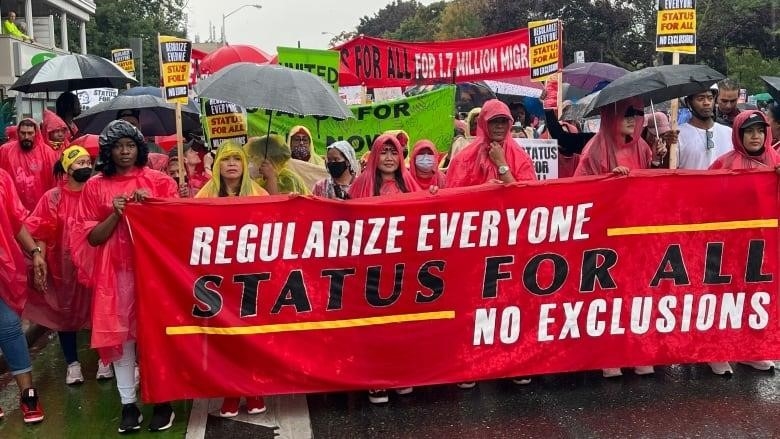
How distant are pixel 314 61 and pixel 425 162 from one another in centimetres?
318

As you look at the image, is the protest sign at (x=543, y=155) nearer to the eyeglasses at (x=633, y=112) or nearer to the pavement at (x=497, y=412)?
Result: the eyeglasses at (x=633, y=112)

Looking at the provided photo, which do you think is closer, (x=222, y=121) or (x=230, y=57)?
(x=222, y=121)

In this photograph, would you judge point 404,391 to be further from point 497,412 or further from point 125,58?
point 125,58

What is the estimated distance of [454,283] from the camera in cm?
473

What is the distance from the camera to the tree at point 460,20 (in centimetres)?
6354

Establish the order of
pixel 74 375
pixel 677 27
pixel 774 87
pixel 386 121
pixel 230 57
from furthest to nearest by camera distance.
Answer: pixel 230 57, pixel 386 121, pixel 774 87, pixel 677 27, pixel 74 375

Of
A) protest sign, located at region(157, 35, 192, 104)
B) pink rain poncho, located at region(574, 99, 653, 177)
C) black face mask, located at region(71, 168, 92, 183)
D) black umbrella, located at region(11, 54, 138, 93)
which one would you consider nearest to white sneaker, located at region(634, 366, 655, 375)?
pink rain poncho, located at region(574, 99, 653, 177)

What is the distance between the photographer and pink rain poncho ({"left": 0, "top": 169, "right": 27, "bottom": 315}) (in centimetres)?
450

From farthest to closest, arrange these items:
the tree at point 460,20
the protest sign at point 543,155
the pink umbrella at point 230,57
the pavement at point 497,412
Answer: the tree at point 460,20 < the pink umbrella at point 230,57 < the protest sign at point 543,155 < the pavement at point 497,412

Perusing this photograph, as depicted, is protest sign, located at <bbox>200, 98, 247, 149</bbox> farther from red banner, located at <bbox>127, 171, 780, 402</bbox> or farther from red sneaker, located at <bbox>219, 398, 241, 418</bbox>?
red sneaker, located at <bbox>219, 398, 241, 418</bbox>

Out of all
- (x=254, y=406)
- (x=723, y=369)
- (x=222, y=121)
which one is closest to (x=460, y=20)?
(x=222, y=121)

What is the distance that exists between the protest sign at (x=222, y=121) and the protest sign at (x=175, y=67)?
35cm

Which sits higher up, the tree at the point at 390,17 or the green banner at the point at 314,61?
the tree at the point at 390,17

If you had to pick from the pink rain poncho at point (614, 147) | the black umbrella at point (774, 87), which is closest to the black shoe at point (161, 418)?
the pink rain poncho at point (614, 147)
